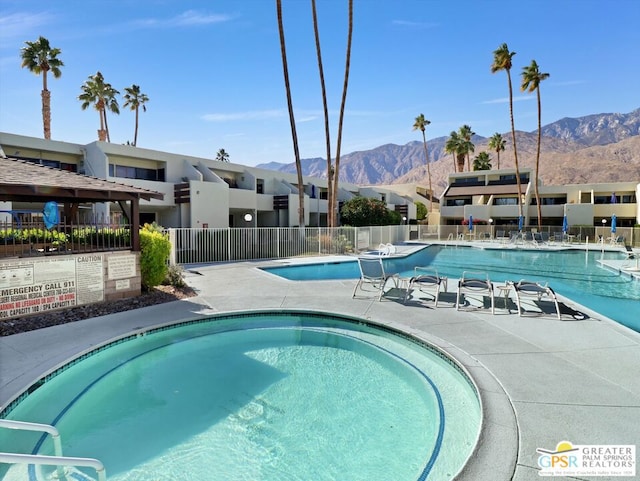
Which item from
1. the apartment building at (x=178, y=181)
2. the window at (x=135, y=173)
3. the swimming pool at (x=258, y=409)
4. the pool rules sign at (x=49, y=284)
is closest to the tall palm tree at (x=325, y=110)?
the apartment building at (x=178, y=181)

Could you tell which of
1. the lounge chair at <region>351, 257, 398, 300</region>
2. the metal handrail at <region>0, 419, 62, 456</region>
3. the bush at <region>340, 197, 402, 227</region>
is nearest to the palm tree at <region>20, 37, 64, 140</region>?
the bush at <region>340, 197, 402, 227</region>

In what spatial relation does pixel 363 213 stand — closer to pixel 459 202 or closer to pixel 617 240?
pixel 617 240

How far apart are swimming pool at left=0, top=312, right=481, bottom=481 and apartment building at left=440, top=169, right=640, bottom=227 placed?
126ft

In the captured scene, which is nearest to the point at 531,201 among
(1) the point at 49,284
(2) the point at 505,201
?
(2) the point at 505,201

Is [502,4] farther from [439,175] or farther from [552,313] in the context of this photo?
[439,175]

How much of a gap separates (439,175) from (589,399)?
171m

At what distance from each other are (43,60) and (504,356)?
1452 inches

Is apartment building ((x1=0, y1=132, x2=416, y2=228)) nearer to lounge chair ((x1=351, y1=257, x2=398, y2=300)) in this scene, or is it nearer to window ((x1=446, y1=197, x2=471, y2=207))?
lounge chair ((x1=351, y1=257, x2=398, y2=300))

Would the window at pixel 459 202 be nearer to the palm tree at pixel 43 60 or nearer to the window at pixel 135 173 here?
the window at pixel 135 173

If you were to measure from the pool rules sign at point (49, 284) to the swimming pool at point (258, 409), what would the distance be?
8.65 ft

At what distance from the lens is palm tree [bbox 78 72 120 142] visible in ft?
115

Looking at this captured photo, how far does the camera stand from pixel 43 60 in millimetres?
28719

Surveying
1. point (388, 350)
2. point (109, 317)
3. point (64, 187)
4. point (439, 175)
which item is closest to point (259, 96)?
point (64, 187)

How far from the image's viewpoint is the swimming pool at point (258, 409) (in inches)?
145
